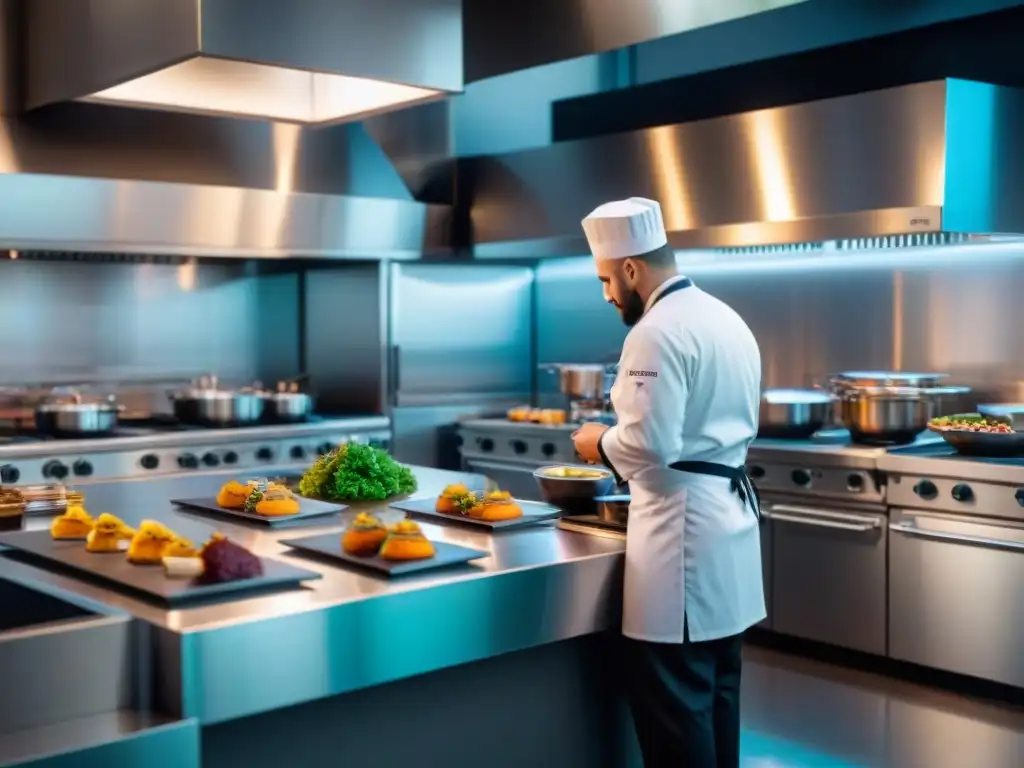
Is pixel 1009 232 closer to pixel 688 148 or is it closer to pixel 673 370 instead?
pixel 688 148

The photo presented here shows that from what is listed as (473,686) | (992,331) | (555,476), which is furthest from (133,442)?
(992,331)

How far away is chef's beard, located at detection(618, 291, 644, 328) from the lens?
9.30 ft

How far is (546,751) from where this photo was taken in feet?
8.78

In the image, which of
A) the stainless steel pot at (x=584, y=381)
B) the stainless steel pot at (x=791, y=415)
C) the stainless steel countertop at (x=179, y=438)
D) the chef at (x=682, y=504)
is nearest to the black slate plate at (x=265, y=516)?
A: the chef at (x=682, y=504)

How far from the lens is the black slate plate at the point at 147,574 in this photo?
206cm

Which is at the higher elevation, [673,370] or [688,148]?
[688,148]

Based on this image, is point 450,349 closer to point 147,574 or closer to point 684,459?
point 684,459

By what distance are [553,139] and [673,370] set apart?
4.21 metres

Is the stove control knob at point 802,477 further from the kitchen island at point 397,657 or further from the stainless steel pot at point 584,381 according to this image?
the kitchen island at point 397,657

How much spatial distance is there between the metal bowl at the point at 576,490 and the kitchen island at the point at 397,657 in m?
0.15

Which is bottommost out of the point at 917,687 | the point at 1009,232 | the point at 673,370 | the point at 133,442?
the point at 917,687

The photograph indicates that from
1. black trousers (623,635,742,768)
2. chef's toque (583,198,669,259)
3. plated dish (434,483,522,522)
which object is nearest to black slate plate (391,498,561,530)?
plated dish (434,483,522,522)

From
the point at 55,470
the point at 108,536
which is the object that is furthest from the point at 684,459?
the point at 55,470

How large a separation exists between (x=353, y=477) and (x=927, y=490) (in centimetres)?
215
